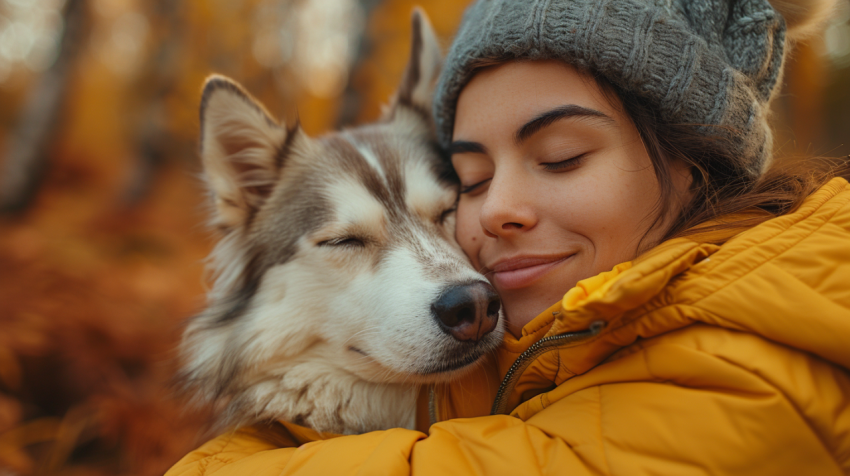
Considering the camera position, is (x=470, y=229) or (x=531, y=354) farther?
(x=470, y=229)

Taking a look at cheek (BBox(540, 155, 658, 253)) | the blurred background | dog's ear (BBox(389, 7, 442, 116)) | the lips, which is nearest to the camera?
cheek (BBox(540, 155, 658, 253))

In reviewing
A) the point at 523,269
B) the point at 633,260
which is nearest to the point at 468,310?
the point at 523,269

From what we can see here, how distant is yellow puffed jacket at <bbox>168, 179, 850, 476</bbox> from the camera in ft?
3.59

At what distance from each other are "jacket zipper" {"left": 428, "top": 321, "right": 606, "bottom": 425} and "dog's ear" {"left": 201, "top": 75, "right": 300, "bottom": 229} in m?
1.44

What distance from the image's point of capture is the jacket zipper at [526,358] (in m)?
1.27

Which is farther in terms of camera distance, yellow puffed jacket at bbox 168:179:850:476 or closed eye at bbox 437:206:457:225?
closed eye at bbox 437:206:457:225

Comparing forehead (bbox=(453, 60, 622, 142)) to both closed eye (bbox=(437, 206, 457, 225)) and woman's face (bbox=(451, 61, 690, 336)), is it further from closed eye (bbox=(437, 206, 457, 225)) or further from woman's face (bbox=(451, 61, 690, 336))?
closed eye (bbox=(437, 206, 457, 225))

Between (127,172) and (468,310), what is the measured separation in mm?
11901

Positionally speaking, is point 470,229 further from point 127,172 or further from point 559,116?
point 127,172

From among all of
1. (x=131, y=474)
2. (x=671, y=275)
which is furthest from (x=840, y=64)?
(x=131, y=474)

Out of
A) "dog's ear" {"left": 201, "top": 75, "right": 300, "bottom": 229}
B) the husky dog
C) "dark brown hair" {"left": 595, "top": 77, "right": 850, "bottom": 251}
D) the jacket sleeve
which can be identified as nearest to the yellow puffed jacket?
the jacket sleeve

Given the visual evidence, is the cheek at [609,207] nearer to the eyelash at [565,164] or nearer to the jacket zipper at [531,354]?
the eyelash at [565,164]

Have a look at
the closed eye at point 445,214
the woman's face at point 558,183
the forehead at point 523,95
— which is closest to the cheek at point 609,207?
the woman's face at point 558,183

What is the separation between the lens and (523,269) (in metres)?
1.76
